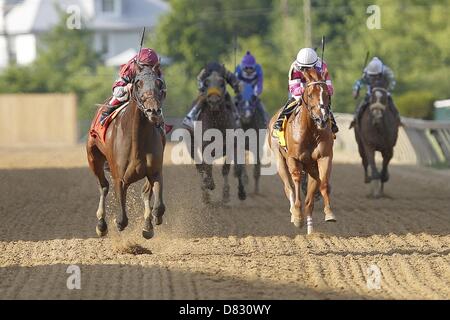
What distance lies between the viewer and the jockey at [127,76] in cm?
1056

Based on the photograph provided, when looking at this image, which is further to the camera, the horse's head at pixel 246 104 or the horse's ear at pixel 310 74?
the horse's head at pixel 246 104

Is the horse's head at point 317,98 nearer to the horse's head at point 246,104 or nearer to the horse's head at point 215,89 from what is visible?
the horse's head at point 215,89

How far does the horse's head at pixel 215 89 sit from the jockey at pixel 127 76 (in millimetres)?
3714

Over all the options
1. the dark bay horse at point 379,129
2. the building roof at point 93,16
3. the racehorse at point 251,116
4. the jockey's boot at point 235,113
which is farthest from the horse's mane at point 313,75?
the building roof at point 93,16

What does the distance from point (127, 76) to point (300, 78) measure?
192cm

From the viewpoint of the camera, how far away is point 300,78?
1187 cm

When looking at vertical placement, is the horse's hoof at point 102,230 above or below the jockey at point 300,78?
below

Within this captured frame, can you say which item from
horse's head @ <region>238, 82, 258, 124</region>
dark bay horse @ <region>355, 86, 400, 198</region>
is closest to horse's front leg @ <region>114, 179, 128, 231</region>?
horse's head @ <region>238, 82, 258, 124</region>

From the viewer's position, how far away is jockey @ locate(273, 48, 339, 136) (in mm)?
11359

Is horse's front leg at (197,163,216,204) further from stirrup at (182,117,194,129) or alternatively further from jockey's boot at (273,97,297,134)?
jockey's boot at (273,97,297,134)

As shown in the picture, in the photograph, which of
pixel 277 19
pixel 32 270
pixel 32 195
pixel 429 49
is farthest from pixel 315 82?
pixel 277 19
